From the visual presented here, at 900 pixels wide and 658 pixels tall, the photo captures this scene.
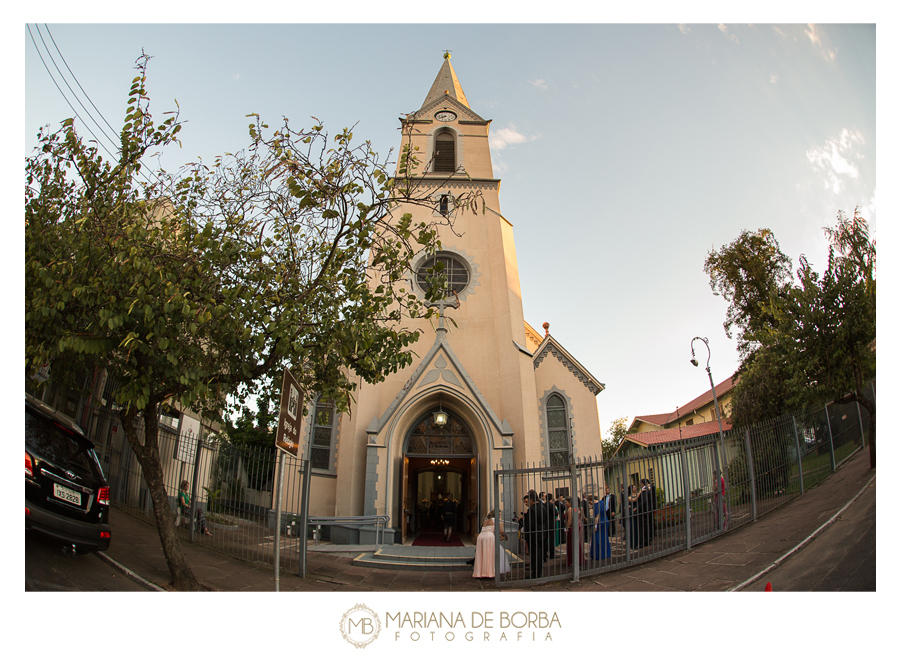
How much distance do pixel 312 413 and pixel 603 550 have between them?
8730mm

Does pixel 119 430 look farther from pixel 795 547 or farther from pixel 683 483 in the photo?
pixel 795 547

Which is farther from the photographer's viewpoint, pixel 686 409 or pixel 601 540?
pixel 686 409

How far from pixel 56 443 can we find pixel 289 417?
3.30m

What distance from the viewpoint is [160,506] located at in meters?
6.25

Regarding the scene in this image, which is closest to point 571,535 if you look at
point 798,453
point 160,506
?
point 798,453

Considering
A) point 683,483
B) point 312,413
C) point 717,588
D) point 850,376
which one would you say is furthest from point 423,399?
point 850,376

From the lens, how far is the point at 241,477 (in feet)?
27.6

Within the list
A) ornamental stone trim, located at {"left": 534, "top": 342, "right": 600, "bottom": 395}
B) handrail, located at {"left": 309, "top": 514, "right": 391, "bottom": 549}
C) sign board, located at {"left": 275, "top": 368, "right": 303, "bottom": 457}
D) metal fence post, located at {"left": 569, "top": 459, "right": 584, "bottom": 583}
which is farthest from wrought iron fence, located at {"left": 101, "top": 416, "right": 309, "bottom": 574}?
ornamental stone trim, located at {"left": 534, "top": 342, "right": 600, "bottom": 395}

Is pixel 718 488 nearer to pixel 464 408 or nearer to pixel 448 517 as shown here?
pixel 464 408

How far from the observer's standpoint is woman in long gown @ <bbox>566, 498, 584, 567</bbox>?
750cm

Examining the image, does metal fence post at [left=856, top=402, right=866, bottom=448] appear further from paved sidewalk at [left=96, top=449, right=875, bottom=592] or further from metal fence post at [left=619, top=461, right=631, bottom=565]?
metal fence post at [left=619, top=461, right=631, bottom=565]

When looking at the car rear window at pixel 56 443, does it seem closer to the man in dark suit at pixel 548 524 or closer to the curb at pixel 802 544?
the man in dark suit at pixel 548 524
